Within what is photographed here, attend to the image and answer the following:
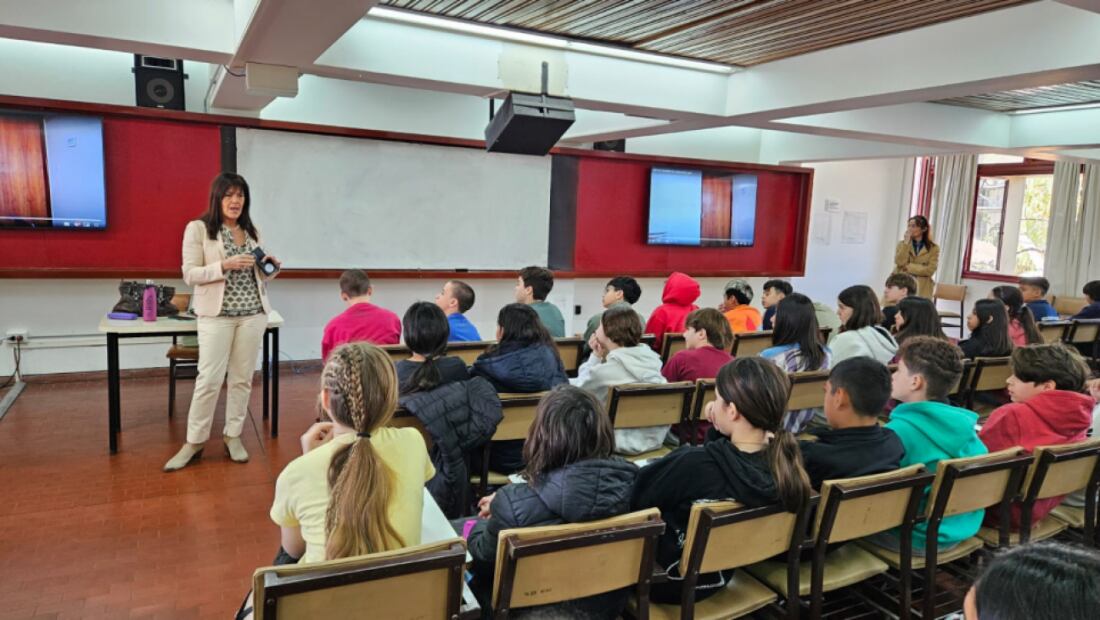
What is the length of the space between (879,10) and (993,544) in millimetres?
2565

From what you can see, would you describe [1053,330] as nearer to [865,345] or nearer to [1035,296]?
[1035,296]

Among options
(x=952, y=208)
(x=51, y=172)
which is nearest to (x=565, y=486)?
(x=51, y=172)

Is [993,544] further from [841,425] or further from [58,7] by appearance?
[58,7]

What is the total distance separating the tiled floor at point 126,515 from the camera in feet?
8.04

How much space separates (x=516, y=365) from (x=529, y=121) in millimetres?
1621

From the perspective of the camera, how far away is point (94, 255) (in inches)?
202

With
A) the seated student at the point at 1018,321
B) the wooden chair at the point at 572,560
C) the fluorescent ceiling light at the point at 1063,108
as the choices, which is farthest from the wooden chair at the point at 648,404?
the fluorescent ceiling light at the point at 1063,108

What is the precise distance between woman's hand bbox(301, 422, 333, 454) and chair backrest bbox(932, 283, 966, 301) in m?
9.44

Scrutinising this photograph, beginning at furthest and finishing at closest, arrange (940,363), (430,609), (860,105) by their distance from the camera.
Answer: (860,105)
(940,363)
(430,609)

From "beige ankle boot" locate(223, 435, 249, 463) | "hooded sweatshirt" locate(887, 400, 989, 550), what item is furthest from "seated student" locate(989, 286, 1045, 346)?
"beige ankle boot" locate(223, 435, 249, 463)

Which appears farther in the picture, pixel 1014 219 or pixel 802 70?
pixel 1014 219

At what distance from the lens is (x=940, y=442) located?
2.25 m

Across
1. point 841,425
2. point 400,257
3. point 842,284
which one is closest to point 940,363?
point 841,425

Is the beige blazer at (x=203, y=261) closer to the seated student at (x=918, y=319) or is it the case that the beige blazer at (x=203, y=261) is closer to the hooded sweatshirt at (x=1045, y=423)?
the hooded sweatshirt at (x=1045, y=423)
